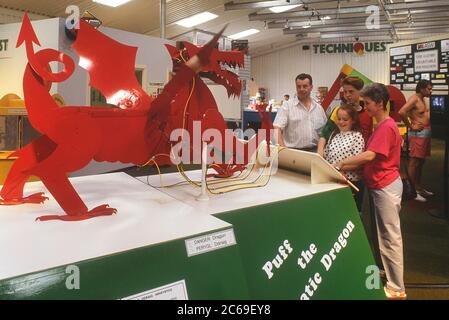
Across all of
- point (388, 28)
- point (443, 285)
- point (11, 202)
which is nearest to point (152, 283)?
point (11, 202)

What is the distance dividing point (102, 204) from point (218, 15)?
8.25 metres

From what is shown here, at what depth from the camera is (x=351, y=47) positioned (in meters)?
13.3

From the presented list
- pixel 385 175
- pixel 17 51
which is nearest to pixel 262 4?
pixel 17 51

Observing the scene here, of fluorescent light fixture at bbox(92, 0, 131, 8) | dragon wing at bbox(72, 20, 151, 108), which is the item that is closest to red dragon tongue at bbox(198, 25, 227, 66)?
dragon wing at bbox(72, 20, 151, 108)

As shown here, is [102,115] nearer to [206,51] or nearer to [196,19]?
[206,51]

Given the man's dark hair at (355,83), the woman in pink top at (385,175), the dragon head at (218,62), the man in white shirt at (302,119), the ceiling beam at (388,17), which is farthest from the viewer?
the ceiling beam at (388,17)

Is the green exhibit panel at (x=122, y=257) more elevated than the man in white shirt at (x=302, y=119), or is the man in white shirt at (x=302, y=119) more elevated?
the man in white shirt at (x=302, y=119)

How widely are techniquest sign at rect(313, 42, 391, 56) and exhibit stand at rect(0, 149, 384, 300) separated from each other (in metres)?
12.7

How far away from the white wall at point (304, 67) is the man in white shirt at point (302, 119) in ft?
37.2

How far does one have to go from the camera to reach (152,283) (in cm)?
74

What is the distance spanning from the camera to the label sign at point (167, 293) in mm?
719

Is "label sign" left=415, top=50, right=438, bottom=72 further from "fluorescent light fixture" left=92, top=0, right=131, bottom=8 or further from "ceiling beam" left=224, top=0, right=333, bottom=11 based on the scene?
"fluorescent light fixture" left=92, top=0, right=131, bottom=8

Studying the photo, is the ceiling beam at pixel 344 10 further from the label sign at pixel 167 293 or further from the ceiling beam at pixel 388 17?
the label sign at pixel 167 293

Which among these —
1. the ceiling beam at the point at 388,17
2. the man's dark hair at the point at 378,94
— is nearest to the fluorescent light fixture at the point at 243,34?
the ceiling beam at the point at 388,17
